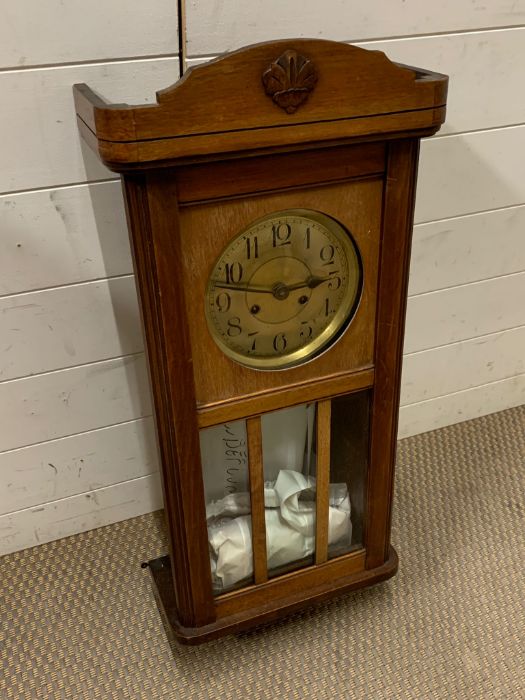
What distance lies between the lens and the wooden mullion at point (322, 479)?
86 cm

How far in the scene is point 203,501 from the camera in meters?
0.83

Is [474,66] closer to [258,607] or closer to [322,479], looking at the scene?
[322,479]

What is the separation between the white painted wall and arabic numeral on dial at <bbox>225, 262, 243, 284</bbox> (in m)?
0.31

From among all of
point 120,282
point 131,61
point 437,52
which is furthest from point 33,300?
point 437,52

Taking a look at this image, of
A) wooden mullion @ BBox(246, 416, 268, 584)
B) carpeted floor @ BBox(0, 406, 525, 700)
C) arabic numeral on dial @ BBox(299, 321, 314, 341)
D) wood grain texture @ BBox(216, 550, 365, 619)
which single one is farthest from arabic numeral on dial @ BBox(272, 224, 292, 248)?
carpeted floor @ BBox(0, 406, 525, 700)

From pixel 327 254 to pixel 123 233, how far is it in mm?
365

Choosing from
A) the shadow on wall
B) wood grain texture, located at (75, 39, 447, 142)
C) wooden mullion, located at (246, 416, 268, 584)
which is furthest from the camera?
the shadow on wall

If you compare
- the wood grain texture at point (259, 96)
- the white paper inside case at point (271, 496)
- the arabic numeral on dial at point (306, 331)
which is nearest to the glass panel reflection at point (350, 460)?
the white paper inside case at point (271, 496)

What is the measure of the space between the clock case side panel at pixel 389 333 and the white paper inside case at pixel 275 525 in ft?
0.18

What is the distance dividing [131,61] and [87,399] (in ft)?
1.76

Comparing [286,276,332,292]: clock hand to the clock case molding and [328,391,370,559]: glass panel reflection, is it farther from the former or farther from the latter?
[328,391,370,559]: glass panel reflection

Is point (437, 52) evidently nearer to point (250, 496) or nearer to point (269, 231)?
point (269, 231)

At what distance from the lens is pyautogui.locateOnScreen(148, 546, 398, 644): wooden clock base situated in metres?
0.91

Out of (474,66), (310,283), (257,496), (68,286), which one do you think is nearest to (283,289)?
(310,283)
